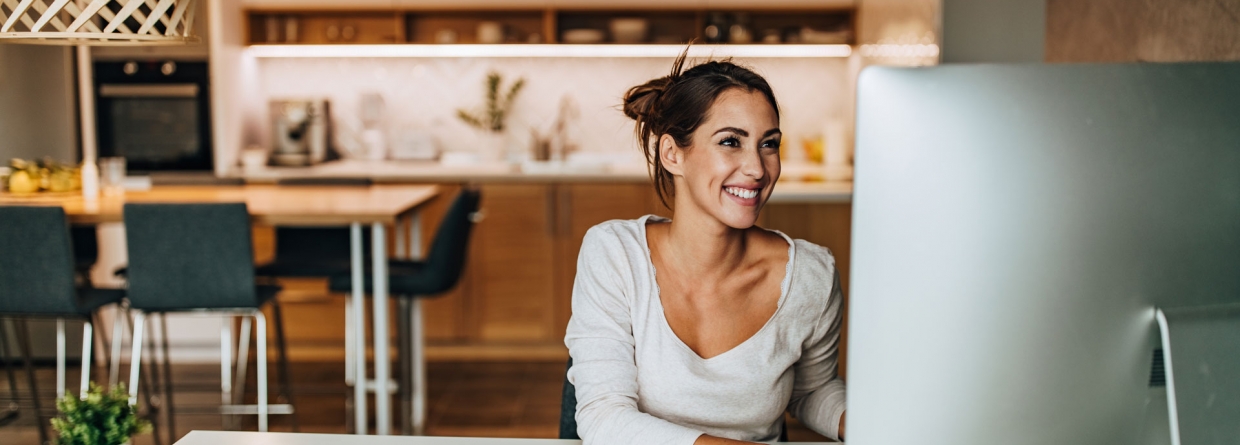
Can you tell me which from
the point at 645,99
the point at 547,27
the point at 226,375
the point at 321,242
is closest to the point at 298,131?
the point at 321,242

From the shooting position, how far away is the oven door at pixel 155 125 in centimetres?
436

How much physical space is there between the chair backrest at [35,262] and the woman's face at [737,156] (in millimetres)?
2125

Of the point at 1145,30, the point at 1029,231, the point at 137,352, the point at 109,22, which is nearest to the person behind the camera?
the point at 1029,231

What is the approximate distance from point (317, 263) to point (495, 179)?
1087 mm

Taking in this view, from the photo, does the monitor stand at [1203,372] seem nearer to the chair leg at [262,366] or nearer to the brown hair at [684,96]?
the brown hair at [684,96]

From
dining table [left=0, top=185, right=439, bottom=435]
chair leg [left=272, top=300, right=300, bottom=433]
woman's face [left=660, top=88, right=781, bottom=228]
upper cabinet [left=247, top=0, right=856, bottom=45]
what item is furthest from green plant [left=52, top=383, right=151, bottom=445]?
upper cabinet [left=247, top=0, right=856, bottom=45]

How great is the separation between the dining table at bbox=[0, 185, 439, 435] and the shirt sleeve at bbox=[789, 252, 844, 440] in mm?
1692

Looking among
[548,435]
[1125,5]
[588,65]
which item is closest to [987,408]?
[1125,5]

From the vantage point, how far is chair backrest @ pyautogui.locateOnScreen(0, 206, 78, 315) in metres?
2.66

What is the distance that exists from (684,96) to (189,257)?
1959 millimetres

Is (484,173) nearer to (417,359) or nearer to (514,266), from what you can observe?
(514,266)

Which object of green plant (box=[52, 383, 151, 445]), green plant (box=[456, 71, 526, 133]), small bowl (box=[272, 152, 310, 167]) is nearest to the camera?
green plant (box=[52, 383, 151, 445])

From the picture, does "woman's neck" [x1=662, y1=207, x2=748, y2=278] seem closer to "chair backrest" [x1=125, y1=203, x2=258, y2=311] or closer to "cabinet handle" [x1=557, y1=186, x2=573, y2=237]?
"chair backrest" [x1=125, y1=203, x2=258, y2=311]

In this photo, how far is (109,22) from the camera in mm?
1495
